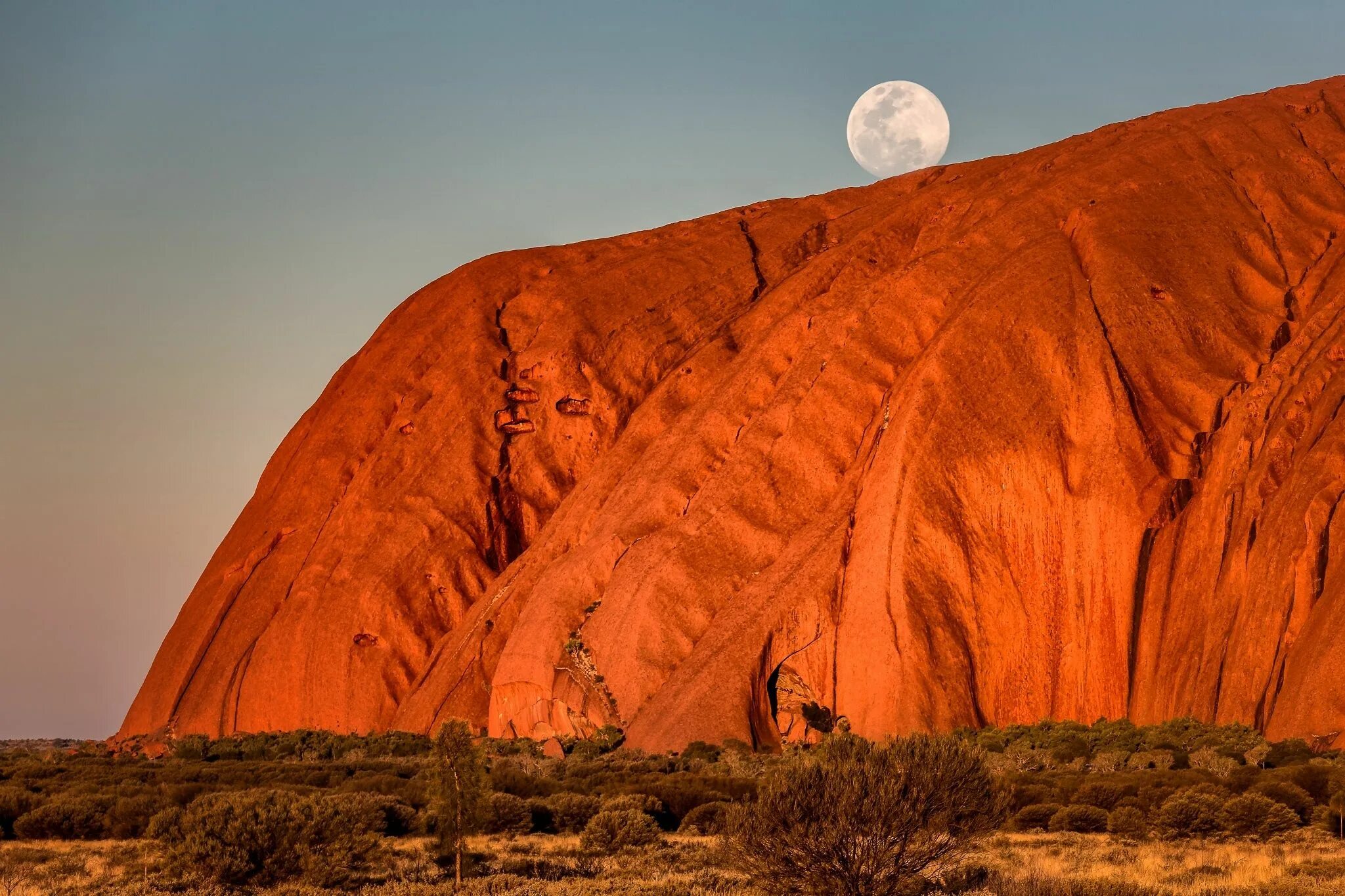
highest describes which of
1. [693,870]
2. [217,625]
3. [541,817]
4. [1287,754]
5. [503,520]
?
[503,520]

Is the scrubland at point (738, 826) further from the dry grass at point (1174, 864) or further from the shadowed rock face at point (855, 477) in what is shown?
the shadowed rock face at point (855, 477)

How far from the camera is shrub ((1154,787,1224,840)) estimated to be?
26109 mm

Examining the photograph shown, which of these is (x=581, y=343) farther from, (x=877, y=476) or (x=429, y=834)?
(x=429, y=834)

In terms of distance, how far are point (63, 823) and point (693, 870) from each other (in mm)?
14469

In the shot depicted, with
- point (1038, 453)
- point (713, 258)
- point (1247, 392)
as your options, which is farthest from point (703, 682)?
Result: point (713, 258)

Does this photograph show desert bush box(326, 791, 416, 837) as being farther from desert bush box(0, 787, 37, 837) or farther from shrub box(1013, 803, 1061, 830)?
shrub box(1013, 803, 1061, 830)

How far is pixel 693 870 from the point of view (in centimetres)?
2266

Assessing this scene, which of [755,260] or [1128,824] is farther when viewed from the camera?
[755,260]

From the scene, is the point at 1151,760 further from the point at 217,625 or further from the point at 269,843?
the point at 217,625

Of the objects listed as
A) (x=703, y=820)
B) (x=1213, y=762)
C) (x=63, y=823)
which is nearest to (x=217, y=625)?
(x=63, y=823)

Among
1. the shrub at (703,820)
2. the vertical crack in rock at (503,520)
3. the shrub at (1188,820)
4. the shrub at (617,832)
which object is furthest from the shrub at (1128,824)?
the vertical crack in rock at (503,520)

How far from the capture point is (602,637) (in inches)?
2042

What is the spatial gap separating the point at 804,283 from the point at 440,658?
81.4 feet

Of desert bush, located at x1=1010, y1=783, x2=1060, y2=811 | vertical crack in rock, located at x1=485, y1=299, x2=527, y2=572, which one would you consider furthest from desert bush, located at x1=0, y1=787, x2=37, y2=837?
vertical crack in rock, located at x1=485, y1=299, x2=527, y2=572
